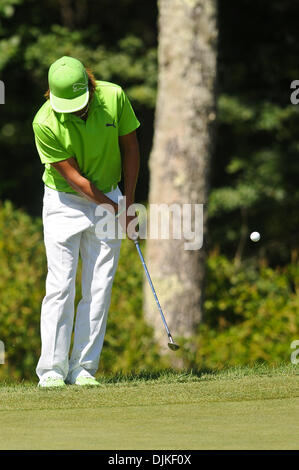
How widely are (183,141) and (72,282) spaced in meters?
4.29

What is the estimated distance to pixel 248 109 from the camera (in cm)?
1483

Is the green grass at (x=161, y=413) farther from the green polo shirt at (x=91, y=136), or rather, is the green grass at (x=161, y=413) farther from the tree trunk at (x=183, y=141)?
the tree trunk at (x=183, y=141)

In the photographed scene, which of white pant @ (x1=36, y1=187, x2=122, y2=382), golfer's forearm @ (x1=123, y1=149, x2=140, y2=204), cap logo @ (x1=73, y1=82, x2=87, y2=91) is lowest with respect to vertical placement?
white pant @ (x1=36, y1=187, x2=122, y2=382)

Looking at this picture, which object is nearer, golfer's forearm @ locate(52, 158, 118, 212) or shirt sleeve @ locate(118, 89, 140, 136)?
golfer's forearm @ locate(52, 158, 118, 212)

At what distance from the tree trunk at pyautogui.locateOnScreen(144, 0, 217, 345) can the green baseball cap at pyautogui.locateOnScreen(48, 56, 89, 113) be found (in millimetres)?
4337

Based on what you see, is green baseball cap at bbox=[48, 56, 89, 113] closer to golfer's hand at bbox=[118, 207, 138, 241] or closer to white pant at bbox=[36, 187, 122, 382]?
white pant at bbox=[36, 187, 122, 382]

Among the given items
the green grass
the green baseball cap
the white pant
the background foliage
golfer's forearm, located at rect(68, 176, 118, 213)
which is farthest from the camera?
the background foliage

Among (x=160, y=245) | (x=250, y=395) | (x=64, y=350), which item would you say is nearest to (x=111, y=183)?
(x=64, y=350)

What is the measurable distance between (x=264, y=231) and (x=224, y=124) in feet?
6.59

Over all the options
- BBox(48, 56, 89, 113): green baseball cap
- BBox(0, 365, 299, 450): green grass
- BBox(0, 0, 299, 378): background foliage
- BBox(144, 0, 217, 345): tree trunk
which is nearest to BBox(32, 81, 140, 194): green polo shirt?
BBox(48, 56, 89, 113): green baseball cap

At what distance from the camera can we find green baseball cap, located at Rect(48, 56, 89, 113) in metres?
5.32

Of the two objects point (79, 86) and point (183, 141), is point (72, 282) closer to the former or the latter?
point (79, 86)

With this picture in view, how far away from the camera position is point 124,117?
568cm

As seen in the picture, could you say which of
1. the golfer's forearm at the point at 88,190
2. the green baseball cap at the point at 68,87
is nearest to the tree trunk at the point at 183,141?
the golfer's forearm at the point at 88,190
